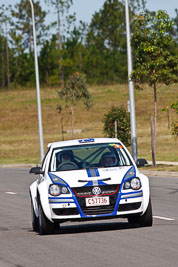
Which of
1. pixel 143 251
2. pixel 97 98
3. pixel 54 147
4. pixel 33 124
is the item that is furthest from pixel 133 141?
pixel 97 98

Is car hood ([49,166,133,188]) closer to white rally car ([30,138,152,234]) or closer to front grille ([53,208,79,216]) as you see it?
white rally car ([30,138,152,234])

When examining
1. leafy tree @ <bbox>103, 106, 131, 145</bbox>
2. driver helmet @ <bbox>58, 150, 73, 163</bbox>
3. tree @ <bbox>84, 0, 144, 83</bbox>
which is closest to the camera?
A: driver helmet @ <bbox>58, 150, 73, 163</bbox>

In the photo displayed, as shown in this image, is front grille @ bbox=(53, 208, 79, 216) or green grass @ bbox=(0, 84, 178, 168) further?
green grass @ bbox=(0, 84, 178, 168)

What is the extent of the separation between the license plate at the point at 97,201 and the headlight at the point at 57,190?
1.19 feet

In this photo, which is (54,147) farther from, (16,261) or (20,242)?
(16,261)

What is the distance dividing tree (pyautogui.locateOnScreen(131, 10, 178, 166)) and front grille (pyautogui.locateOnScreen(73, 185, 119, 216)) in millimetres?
20287

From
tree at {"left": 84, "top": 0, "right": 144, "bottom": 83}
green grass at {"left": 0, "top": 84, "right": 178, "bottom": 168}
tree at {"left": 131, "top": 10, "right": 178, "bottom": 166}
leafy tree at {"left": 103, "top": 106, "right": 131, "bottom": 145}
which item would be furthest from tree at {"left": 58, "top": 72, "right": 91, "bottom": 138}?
tree at {"left": 84, "top": 0, "right": 144, "bottom": 83}

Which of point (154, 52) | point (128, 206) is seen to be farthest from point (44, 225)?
point (154, 52)

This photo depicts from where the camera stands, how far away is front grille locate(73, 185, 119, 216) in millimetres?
11484

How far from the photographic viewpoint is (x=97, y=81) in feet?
386

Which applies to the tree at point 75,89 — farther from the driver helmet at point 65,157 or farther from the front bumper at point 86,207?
the front bumper at point 86,207

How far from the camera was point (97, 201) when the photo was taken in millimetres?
11492

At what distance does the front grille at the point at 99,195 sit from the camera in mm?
11484

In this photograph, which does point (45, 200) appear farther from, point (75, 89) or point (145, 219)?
point (75, 89)
